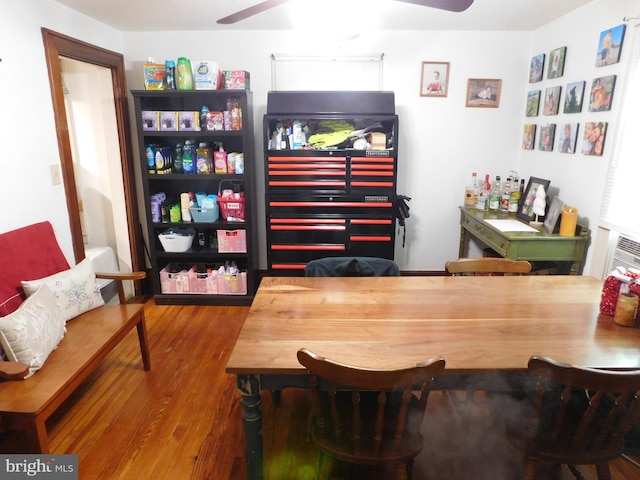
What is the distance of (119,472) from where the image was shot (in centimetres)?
177

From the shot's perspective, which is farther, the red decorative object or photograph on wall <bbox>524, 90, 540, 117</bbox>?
photograph on wall <bbox>524, 90, 540, 117</bbox>

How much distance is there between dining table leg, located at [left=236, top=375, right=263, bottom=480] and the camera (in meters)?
1.35

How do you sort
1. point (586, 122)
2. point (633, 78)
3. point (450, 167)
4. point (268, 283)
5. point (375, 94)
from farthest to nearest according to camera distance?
point (450, 167), point (375, 94), point (586, 122), point (633, 78), point (268, 283)

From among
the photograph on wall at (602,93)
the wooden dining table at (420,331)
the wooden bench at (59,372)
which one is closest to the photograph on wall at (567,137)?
the photograph on wall at (602,93)

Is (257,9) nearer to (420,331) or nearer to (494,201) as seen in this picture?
(420,331)

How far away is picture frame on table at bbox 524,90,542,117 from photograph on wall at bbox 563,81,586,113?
42 cm

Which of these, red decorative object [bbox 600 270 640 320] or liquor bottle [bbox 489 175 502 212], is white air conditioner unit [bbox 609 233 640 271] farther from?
liquor bottle [bbox 489 175 502 212]

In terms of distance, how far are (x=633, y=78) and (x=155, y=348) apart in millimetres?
3378

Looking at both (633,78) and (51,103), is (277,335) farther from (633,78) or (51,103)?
(633,78)

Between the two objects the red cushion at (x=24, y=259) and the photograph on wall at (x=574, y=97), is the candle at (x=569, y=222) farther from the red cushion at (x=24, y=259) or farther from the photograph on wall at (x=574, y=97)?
the red cushion at (x=24, y=259)

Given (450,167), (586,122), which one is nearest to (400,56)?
(450,167)

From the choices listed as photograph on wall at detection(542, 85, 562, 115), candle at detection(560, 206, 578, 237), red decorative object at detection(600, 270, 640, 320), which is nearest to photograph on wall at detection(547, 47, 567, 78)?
photograph on wall at detection(542, 85, 562, 115)

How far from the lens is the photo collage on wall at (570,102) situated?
248 cm

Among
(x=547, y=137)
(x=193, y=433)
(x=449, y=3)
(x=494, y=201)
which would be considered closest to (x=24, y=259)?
(x=193, y=433)
